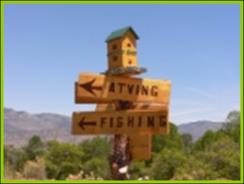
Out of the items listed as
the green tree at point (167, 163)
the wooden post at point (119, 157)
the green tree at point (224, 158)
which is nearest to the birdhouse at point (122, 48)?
the wooden post at point (119, 157)

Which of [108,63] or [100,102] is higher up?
[108,63]

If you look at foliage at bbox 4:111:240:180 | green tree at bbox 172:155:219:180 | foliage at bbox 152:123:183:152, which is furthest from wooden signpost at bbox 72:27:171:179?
foliage at bbox 152:123:183:152

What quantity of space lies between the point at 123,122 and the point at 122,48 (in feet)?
3.26

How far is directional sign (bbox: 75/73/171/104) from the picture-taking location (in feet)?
19.8

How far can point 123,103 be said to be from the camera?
21.1ft

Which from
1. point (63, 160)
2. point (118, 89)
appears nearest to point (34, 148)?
point (63, 160)

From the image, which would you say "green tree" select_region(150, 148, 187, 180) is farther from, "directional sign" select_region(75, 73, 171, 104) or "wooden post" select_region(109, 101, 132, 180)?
"wooden post" select_region(109, 101, 132, 180)

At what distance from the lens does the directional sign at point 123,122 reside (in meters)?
6.10

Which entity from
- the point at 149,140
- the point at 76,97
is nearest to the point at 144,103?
the point at 149,140

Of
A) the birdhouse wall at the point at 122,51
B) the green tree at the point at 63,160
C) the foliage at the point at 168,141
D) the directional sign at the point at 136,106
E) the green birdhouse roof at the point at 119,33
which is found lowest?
the green tree at the point at 63,160

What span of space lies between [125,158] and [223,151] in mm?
31723

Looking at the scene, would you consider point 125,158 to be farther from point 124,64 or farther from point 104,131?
point 124,64

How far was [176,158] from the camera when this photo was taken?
119 feet

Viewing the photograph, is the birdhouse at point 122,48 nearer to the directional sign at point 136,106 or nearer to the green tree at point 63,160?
the directional sign at point 136,106
